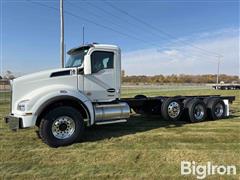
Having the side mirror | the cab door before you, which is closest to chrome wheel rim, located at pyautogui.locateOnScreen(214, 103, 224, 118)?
the cab door

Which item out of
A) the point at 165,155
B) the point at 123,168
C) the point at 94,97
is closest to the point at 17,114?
the point at 94,97

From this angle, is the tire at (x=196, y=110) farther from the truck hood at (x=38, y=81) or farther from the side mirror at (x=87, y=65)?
the truck hood at (x=38, y=81)

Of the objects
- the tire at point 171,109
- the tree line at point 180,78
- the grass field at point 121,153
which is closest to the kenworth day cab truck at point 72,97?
the grass field at point 121,153

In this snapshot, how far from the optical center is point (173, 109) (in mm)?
9906

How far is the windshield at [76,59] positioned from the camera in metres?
7.91

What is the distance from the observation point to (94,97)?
26.1 feet

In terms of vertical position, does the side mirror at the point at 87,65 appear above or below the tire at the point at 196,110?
above

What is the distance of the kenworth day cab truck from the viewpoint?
A: 6.81 m

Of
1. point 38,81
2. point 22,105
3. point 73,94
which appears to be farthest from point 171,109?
point 22,105

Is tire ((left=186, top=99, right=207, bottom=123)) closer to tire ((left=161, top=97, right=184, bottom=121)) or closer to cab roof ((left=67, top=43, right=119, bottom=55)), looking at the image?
tire ((left=161, top=97, right=184, bottom=121))

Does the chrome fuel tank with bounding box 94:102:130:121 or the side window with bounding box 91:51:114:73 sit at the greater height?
the side window with bounding box 91:51:114:73

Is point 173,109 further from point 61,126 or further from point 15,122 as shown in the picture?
point 15,122

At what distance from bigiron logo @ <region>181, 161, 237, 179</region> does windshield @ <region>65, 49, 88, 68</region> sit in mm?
4149

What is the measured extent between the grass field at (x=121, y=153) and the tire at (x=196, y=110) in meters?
1.15
